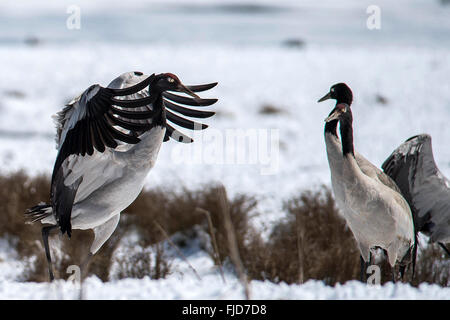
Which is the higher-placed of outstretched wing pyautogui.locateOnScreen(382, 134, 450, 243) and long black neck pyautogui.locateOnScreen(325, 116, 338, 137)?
long black neck pyautogui.locateOnScreen(325, 116, 338, 137)

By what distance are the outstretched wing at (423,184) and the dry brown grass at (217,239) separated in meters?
0.57

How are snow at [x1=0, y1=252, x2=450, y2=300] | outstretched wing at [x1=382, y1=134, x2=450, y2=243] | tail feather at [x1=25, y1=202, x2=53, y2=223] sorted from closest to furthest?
snow at [x1=0, y1=252, x2=450, y2=300]
outstretched wing at [x1=382, y1=134, x2=450, y2=243]
tail feather at [x1=25, y1=202, x2=53, y2=223]

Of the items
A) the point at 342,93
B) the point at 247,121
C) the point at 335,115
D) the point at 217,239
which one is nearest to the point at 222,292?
the point at 335,115

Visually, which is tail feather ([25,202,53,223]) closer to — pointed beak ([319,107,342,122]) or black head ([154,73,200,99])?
black head ([154,73,200,99])

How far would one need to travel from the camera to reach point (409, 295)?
3.41 m

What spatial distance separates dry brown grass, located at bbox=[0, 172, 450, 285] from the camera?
6160 millimetres

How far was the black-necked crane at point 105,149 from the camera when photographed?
4.41 meters

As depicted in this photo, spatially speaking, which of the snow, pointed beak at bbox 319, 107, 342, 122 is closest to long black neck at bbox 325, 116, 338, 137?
pointed beak at bbox 319, 107, 342, 122

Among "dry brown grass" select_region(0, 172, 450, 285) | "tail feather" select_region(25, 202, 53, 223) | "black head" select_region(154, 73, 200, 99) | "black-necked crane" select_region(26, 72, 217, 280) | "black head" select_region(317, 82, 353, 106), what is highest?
"black head" select_region(154, 73, 200, 99)

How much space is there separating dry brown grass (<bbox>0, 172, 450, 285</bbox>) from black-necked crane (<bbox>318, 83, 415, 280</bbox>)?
0.45 meters

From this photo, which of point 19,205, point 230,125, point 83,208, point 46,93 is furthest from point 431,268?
point 46,93

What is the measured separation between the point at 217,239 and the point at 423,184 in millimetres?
2956

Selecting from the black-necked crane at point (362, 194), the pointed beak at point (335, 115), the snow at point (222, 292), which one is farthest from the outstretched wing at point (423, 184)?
the snow at point (222, 292)

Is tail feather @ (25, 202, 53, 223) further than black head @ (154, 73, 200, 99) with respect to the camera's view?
Yes
